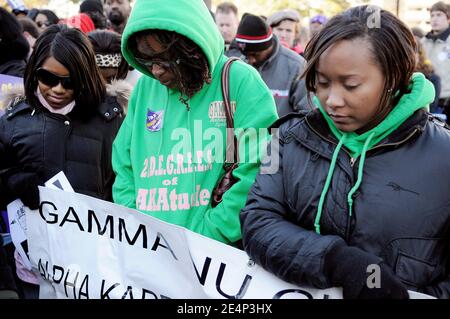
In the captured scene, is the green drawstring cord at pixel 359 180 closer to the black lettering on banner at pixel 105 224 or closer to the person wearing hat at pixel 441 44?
the black lettering on banner at pixel 105 224

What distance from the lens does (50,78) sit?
3.60 m

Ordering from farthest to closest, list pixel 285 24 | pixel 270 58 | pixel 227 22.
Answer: pixel 227 22
pixel 285 24
pixel 270 58

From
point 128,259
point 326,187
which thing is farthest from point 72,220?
point 326,187

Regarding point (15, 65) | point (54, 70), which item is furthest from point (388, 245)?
point (15, 65)

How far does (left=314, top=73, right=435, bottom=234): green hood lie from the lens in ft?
7.27

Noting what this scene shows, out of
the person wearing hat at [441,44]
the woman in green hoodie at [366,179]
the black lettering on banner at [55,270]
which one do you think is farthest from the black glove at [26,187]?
the person wearing hat at [441,44]

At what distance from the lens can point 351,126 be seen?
2.27m

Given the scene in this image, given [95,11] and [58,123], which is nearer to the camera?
[58,123]

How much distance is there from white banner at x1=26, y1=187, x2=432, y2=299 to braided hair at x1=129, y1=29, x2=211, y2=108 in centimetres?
65

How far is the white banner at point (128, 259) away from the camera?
99.2 inches

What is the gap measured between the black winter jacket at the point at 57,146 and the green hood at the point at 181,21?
0.83 m

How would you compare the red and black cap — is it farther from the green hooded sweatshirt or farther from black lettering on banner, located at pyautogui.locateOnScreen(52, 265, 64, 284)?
black lettering on banner, located at pyautogui.locateOnScreen(52, 265, 64, 284)

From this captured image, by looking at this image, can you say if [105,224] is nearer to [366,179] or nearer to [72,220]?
[72,220]

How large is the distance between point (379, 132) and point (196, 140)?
0.98m
